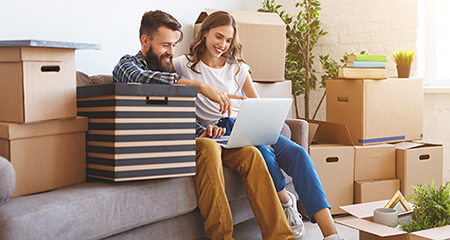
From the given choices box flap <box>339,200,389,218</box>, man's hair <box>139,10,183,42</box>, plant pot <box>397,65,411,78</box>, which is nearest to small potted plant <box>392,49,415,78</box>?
plant pot <box>397,65,411,78</box>

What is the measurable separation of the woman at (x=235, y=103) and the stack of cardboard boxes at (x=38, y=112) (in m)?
0.64

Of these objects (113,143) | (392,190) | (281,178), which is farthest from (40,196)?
(392,190)

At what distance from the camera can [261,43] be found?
2691 millimetres

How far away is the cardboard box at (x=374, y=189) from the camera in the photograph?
226 cm

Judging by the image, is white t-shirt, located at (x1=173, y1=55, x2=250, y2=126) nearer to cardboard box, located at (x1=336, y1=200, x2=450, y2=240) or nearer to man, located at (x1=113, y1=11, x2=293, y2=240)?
man, located at (x1=113, y1=11, x2=293, y2=240)

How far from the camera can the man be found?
1522mm

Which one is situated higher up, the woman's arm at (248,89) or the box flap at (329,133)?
the woman's arm at (248,89)

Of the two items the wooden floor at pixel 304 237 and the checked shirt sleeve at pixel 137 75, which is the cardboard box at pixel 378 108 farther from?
the checked shirt sleeve at pixel 137 75

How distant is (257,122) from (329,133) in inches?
37.4

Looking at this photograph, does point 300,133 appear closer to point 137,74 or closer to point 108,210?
point 137,74

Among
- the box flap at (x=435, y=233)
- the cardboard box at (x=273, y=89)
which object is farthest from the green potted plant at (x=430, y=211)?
the cardboard box at (x=273, y=89)

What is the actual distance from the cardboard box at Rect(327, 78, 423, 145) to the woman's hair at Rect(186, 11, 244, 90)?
0.73m

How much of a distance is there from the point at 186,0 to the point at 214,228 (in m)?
1.79

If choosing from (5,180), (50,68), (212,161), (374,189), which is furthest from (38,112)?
(374,189)
